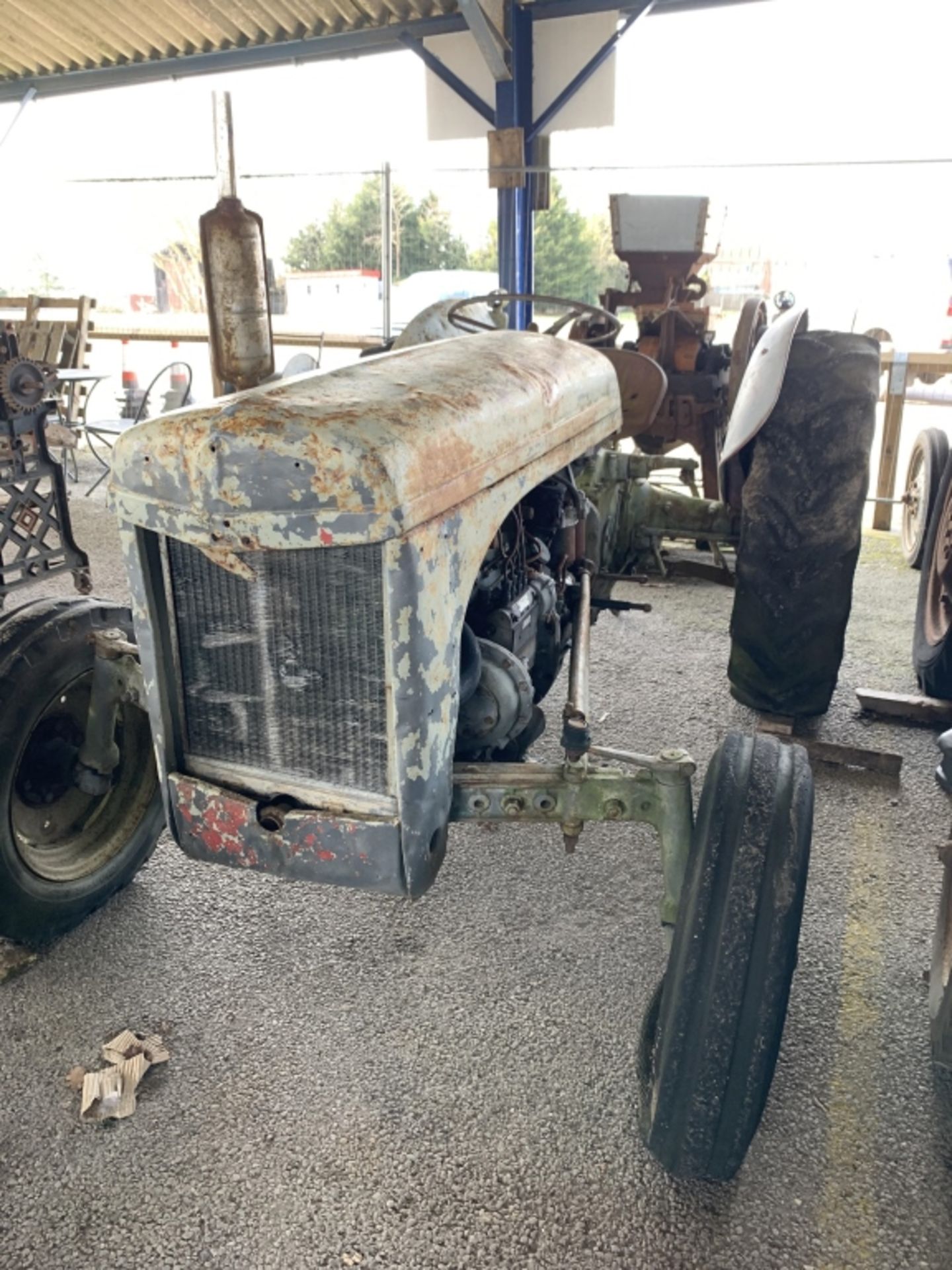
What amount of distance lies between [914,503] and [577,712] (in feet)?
11.7

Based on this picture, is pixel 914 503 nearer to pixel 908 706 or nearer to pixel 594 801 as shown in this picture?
pixel 908 706

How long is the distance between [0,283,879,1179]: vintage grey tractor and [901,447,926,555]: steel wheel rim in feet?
9.39

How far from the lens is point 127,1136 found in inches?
61.1

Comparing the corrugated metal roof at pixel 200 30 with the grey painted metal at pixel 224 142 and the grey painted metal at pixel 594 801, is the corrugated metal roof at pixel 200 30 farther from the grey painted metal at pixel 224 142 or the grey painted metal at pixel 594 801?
the grey painted metal at pixel 594 801

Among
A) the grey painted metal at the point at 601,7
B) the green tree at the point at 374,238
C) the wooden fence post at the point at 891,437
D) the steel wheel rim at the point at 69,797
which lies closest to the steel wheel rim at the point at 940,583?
the wooden fence post at the point at 891,437

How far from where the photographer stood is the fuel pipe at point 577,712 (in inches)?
61.1

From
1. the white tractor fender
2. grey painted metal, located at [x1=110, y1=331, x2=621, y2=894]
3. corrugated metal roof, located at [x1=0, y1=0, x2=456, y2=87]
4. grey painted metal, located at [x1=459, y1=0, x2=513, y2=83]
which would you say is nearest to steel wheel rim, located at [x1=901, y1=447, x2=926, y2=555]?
the white tractor fender

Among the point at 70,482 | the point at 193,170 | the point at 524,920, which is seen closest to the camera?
the point at 524,920

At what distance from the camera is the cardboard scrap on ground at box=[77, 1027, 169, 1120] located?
1598 mm

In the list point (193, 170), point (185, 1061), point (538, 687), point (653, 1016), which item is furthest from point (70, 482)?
point (653, 1016)

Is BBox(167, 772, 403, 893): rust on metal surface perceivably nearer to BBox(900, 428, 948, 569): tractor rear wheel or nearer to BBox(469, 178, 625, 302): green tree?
BBox(900, 428, 948, 569): tractor rear wheel

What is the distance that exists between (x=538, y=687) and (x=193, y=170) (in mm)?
6978

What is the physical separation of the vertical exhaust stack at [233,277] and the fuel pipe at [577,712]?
1.24 meters

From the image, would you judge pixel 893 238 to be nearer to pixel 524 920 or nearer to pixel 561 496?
pixel 561 496
